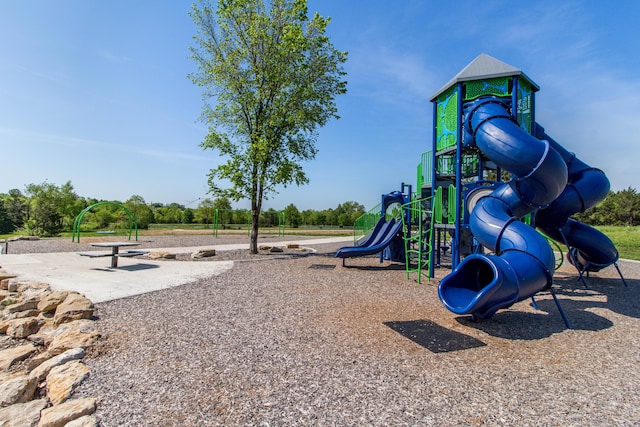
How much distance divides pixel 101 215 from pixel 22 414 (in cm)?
3715

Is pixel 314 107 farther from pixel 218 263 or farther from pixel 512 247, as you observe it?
pixel 512 247

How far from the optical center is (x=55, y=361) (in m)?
3.80

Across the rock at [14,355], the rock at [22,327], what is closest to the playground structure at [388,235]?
the rock at [22,327]

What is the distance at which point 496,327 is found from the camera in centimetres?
534

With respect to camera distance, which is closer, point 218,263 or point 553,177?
point 553,177

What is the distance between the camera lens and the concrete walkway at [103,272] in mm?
7508

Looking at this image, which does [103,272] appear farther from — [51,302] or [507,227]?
[507,227]

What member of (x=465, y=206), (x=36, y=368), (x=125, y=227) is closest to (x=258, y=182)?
(x=465, y=206)

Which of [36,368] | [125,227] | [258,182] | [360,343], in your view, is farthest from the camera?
[125,227]

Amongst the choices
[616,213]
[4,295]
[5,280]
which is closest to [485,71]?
[4,295]

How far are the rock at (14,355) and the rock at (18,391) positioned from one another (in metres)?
1.06

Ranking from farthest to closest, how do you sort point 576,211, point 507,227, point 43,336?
point 576,211 → point 507,227 → point 43,336

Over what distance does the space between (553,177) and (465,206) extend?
9.01 ft

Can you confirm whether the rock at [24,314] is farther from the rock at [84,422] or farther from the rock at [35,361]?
the rock at [84,422]
